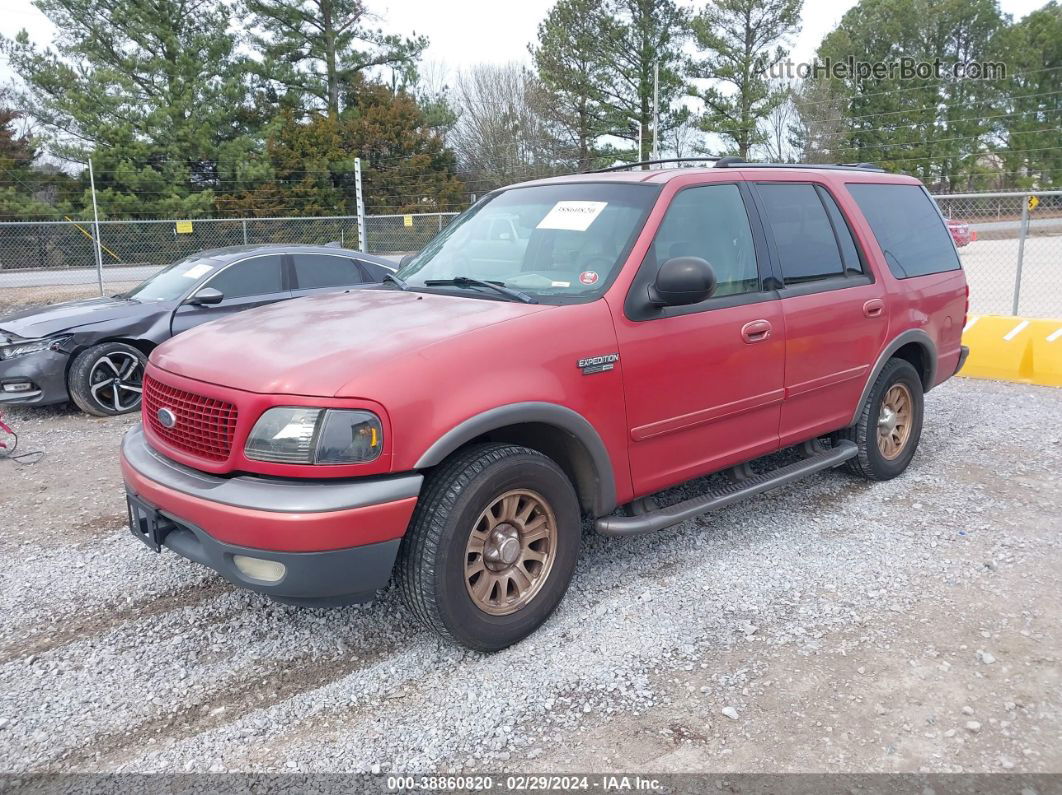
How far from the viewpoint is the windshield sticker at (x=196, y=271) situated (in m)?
8.02

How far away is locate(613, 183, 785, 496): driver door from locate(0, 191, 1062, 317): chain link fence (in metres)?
10.8

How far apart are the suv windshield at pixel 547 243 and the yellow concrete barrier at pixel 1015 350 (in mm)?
5938

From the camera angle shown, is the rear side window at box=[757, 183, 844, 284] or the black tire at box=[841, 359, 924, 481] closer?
the rear side window at box=[757, 183, 844, 284]

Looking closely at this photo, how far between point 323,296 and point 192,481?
1503 mm

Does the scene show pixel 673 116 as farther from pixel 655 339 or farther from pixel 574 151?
pixel 655 339

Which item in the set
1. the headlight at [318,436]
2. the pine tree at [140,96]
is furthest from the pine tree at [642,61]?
the headlight at [318,436]

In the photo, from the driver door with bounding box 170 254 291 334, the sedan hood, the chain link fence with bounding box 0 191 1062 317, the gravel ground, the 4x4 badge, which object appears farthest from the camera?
the chain link fence with bounding box 0 191 1062 317

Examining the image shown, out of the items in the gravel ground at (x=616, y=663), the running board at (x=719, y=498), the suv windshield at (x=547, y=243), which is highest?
the suv windshield at (x=547, y=243)

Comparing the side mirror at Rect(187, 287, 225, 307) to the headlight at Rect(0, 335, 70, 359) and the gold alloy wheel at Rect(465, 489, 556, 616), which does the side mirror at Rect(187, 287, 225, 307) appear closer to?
the headlight at Rect(0, 335, 70, 359)

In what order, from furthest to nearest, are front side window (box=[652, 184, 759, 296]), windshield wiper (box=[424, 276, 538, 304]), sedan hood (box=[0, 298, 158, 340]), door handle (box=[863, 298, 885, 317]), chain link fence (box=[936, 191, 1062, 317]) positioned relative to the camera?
chain link fence (box=[936, 191, 1062, 317])
sedan hood (box=[0, 298, 158, 340])
door handle (box=[863, 298, 885, 317])
front side window (box=[652, 184, 759, 296])
windshield wiper (box=[424, 276, 538, 304])

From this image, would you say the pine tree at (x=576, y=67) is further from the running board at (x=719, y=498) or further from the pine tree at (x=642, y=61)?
the running board at (x=719, y=498)

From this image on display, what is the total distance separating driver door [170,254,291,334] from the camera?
782 cm

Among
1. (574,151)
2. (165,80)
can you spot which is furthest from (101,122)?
(574,151)

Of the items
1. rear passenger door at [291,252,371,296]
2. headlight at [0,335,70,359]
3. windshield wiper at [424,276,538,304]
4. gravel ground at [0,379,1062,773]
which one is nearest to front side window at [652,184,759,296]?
windshield wiper at [424,276,538,304]
